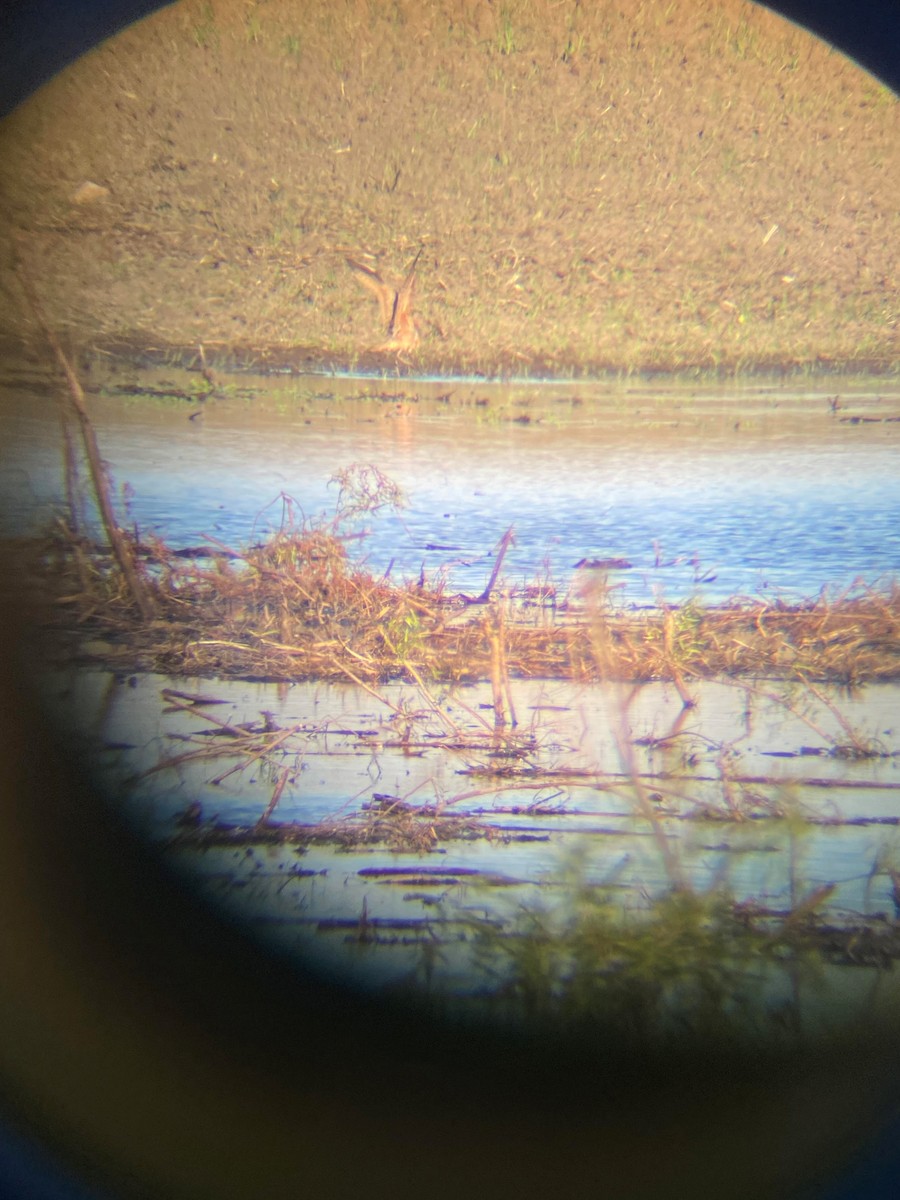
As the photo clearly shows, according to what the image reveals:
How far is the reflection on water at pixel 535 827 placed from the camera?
4.10ft

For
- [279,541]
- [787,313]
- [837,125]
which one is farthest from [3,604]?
[837,125]

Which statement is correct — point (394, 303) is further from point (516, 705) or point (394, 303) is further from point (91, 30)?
point (516, 705)

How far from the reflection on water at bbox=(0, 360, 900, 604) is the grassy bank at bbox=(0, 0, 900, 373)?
0.09 metres

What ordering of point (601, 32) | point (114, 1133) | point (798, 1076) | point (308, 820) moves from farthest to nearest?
point (308, 820), point (601, 32), point (798, 1076), point (114, 1133)

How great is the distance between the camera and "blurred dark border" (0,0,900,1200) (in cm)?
100

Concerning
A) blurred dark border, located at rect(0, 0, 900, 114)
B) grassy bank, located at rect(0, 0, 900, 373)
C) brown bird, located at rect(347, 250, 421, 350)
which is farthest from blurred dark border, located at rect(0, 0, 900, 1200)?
brown bird, located at rect(347, 250, 421, 350)

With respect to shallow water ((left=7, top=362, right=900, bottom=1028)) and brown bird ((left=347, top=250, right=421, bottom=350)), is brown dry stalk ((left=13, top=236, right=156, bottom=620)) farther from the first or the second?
brown bird ((left=347, top=250, right=421, bottom=350))

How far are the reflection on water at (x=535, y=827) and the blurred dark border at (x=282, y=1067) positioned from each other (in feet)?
0.24

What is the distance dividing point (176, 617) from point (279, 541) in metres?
0.23

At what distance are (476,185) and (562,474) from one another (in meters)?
0.53

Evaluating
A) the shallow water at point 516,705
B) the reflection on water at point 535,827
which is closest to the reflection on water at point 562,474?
the shallow water at point 516,705

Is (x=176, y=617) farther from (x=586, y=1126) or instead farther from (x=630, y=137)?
(x=630, y=137)

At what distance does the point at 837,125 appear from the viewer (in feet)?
4.29

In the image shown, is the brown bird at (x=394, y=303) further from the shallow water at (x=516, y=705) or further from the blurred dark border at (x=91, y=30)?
the blurred dark border at (x=91, y=30)
